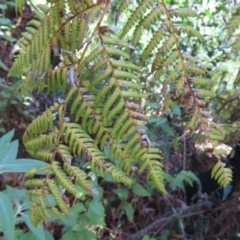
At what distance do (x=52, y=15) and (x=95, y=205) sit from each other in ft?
3.59

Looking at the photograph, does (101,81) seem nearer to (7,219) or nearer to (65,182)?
(65,182)

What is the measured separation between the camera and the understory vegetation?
0.79 metres

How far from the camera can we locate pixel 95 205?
1745 mm

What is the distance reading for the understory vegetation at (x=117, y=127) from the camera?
786 mm

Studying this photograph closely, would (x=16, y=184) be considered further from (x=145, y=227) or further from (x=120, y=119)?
(x=120, y=119)

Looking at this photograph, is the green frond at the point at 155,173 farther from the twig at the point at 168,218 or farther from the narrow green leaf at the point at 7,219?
the twig at the point at 168,218

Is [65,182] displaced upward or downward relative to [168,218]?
upward

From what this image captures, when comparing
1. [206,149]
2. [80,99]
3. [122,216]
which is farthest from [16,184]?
[80,99]

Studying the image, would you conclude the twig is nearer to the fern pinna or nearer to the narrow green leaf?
the narrow green leaf

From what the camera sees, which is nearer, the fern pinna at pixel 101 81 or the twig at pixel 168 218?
the fern pinna at pixel 101 81

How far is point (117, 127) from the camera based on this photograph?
78cm

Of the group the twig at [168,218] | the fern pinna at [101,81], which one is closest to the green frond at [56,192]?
the fern pinna at [101,81]

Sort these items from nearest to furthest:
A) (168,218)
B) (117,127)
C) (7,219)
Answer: (117,127)
(7,219)
(168,218)

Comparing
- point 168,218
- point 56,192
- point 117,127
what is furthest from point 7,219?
point 168,218
